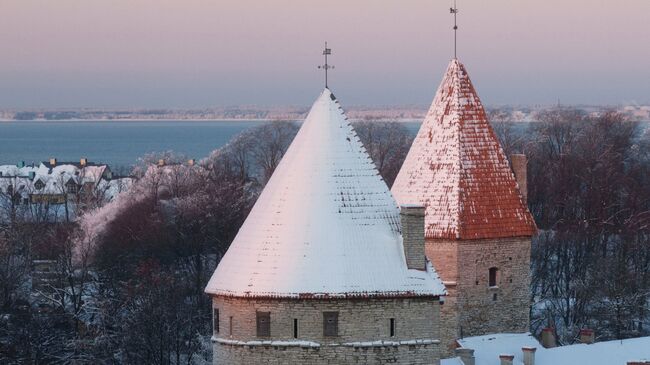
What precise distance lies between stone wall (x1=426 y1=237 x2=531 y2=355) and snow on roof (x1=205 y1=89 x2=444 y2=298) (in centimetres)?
731

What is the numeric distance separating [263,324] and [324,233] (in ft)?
6.63

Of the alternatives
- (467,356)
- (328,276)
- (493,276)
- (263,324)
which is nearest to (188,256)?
(493,276)

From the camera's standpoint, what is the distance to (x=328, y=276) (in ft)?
105

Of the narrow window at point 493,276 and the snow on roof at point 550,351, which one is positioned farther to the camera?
the narrow window at point 493,276

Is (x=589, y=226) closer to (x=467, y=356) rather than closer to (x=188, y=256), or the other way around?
(x=188, y=256)

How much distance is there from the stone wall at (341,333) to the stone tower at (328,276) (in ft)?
0.06

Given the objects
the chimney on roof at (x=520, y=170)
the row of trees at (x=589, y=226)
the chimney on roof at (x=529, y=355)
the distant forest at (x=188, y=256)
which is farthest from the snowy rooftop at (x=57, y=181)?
the chimney on roof at (x=529, y=355)

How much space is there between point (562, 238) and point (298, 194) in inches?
1758

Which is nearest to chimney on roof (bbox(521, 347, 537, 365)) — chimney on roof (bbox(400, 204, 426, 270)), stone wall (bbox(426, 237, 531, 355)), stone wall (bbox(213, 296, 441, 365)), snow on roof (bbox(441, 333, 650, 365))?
snow on roof (bbox(441, 333, 650, 365))

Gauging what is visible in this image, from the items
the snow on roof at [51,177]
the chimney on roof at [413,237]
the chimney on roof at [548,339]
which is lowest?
the chimney on roof at [548,339]

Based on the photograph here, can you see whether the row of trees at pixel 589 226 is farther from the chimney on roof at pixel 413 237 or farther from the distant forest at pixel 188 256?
the chimney on roof at pixel 413 237

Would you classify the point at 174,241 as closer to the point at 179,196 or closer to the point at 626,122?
the point at 179,196

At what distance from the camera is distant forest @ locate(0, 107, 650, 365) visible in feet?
194

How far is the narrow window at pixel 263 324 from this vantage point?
32.1m
